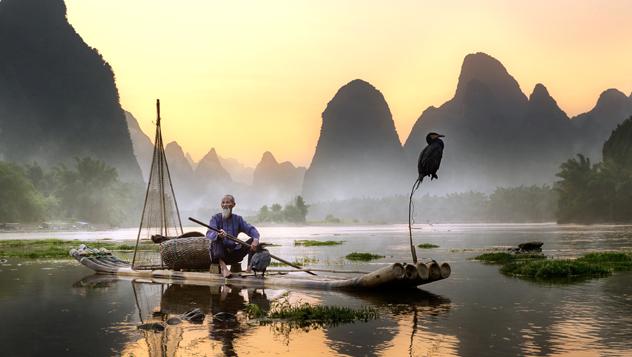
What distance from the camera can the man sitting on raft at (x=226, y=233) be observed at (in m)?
16.7

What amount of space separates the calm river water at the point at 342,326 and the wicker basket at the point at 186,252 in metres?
1.30

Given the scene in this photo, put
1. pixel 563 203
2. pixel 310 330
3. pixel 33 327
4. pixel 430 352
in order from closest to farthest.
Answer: pixel 430 352 → pixel 310 330 → pixel 33 327 → pixel 563 203

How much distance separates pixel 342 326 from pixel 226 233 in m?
5.86

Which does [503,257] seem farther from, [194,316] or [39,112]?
[39,112]

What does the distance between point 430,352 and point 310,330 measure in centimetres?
256

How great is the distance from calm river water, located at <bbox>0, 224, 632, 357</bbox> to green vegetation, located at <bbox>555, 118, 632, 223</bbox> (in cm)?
8193

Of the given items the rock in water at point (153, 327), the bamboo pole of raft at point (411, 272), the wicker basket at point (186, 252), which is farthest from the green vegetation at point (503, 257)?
the rock in water at point (153, 327)

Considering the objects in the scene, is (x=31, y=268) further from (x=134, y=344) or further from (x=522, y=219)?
(x=522, y=219)

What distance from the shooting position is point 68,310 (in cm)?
1430

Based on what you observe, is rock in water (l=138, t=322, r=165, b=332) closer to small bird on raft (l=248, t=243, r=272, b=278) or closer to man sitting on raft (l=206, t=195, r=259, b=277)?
man sitting on raft (l=206, t=195, r=259, b=277)

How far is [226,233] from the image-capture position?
1659 centimetres

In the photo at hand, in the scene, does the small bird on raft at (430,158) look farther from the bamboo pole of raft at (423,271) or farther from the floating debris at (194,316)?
the floating debris at (194,316)

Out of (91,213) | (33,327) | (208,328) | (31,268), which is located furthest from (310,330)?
(91,213)

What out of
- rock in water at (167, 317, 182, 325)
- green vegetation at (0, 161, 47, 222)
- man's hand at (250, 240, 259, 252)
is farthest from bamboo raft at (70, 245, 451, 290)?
green vegetation at (0, 161, 47, 222)
